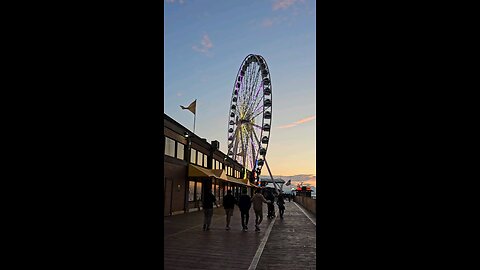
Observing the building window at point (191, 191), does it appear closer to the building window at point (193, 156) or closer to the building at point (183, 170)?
the building at point (183, 170)

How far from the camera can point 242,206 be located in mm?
14055

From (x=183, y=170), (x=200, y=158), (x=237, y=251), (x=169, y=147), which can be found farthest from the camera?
(x=200, y=158)

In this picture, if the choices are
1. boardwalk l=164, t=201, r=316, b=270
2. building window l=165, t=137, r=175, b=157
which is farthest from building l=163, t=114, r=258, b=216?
boardwalk l=164, t=201, r=316, b=270

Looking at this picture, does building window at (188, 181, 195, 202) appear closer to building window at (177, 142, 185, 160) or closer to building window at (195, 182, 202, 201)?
building window at (195, 182, 202, 201)

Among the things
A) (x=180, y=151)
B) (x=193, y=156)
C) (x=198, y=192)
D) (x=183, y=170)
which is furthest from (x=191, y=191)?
(x=180, y=151)

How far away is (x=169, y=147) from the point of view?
22594 millimetres

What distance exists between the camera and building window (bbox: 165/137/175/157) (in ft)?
71.7

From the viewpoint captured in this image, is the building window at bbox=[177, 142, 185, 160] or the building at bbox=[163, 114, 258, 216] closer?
the building at bbox=[163, 114, 258, 216]

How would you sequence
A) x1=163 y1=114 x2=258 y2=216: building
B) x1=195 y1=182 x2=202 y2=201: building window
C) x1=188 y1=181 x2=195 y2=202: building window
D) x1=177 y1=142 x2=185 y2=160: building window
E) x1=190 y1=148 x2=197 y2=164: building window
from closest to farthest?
x1=163 y1=114 x2=258 y2=216: building → x1=177 y1=142 x2=185 y2=160: building window → x1=188 y1=181 x2=195 y2=202: building window → x1=190 y1=148 x2=197 y2=164: building window → x1=195 y1=182 x2=202 y2=201: building window

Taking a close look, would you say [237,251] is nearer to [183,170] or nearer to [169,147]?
[169,147]

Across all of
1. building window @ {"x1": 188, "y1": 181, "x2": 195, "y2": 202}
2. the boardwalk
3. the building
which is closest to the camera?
the boardwalk
